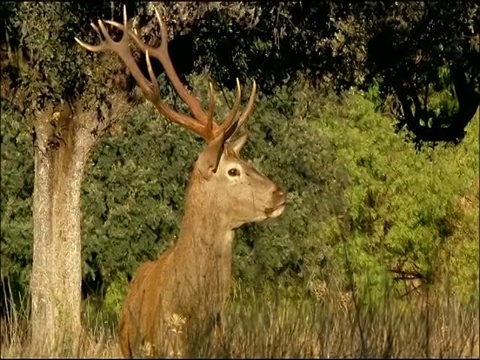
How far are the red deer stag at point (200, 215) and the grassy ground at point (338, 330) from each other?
4.00ft

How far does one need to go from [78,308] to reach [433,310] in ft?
17.6

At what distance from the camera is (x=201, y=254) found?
33.0 ft

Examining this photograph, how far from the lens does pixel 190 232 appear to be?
10.3m

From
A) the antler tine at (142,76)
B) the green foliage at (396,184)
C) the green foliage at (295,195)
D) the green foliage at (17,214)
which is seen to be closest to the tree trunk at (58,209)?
the antler tine at (142,76)

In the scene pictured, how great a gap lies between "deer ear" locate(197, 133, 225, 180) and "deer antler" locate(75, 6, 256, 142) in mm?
129

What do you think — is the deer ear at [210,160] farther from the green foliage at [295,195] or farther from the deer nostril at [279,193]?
the green foliage at [295,195]

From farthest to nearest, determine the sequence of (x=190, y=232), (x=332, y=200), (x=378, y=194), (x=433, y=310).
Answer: (x=378, y=194) → (x=332, y=200) → (x=190, y=232) → (x=433, y=310)

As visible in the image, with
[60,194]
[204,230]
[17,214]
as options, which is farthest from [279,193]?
[17,214]

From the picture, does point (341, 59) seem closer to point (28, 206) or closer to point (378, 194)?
point (28, 206)

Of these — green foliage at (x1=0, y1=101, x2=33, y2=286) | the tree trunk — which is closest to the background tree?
the tree trunk

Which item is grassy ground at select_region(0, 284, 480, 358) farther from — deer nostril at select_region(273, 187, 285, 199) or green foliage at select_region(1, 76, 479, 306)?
green foliage at select_region(1, 76, 479, 306)

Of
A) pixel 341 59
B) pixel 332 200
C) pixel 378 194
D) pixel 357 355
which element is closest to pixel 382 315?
pixel 357 355

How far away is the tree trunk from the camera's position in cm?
1274

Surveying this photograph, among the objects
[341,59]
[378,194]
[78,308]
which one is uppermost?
[378,194]
